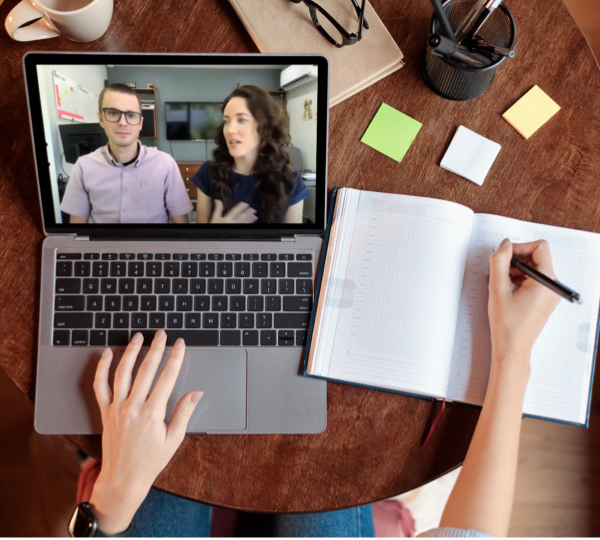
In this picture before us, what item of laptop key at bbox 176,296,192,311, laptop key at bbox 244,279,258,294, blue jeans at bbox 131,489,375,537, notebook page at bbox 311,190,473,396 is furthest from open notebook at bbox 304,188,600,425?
blue jeans at bbox 131,489,375,537

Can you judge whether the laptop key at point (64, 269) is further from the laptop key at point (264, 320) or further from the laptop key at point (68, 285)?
the laptop key at point (264, 320)

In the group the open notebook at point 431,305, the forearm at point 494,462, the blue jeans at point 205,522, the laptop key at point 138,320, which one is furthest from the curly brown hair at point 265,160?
the blue jeans at point 205,522

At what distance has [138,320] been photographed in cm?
70

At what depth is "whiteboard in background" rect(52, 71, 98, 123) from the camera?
0.64 metres

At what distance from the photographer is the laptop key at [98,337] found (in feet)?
2.27

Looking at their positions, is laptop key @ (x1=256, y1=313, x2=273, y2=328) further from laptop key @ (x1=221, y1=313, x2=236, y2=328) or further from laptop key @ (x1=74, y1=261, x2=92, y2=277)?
laptop key @ (x1=74, y1=261, x2=92, y2=277)

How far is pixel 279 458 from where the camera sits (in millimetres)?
680

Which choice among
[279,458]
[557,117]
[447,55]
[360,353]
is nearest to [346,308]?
[360,353]

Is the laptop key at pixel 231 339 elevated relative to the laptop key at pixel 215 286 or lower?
lower

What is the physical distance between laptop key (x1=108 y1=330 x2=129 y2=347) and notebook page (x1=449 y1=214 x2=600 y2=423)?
1.74ft

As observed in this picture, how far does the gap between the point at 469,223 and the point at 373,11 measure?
1.38 feet

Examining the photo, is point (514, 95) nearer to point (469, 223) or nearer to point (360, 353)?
point (469, 223)

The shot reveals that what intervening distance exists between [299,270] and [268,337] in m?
0.12

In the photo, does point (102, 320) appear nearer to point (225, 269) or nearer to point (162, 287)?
point (162, 287)
